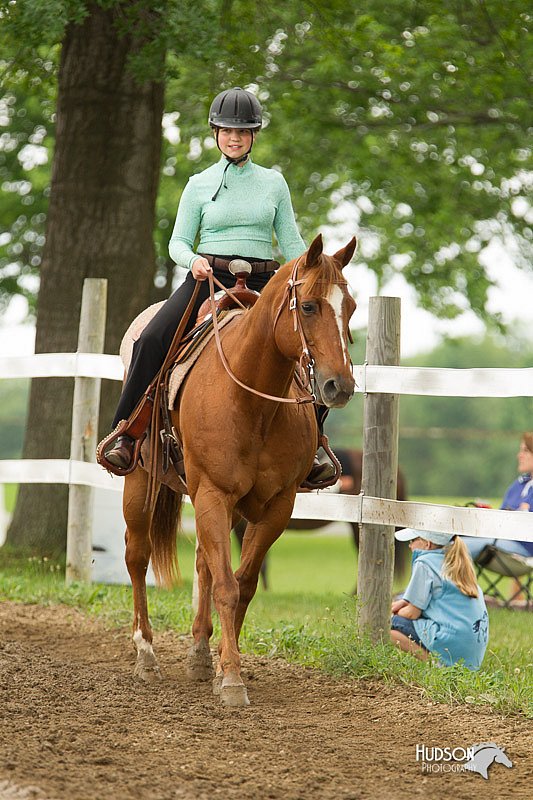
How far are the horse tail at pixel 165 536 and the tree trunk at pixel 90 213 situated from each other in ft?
12.8

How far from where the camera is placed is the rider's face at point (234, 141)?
19.6 ft

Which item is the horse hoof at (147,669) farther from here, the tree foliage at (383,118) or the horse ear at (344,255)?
the tree foliage at (383,118)

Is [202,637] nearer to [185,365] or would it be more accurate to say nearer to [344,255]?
[185,365]

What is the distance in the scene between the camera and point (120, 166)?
10.6 metres

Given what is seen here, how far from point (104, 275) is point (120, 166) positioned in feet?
3.42

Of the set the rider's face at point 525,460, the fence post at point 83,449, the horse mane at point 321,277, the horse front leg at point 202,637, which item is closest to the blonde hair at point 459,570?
the horse front leg at point 202,637

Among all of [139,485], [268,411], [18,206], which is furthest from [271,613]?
[18,206]

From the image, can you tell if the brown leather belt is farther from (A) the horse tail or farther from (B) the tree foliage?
(B) the tree foliage

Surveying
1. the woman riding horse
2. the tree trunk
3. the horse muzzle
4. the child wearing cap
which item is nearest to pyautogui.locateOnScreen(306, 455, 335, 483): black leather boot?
the woman riding horse

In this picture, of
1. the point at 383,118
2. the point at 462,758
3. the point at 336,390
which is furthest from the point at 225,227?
the point at 383,118

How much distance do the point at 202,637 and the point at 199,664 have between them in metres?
0.15

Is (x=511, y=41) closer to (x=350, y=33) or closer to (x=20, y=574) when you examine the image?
(x=350, y=33)

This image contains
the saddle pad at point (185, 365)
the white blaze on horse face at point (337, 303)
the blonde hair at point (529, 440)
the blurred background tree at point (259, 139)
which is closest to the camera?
the white blaze on horse face at point (337, 303)

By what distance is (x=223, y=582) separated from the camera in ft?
17.8
